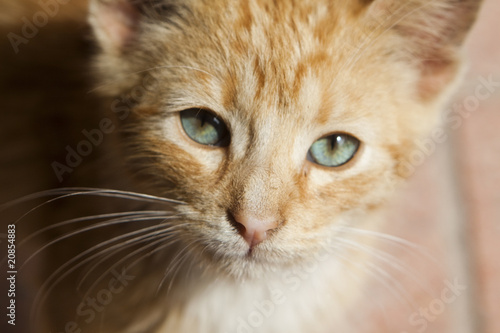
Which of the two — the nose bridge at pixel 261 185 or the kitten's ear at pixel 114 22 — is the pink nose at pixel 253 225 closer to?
the nose bridge at pixel 261 185

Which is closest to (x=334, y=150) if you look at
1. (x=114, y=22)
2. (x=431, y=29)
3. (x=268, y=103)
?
(x=268, y=103)

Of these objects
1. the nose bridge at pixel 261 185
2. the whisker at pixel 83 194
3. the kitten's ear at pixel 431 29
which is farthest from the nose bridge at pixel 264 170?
the kitten's ear at pixel 431 29

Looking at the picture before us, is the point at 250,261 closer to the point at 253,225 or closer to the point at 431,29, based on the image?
the point at 253,225

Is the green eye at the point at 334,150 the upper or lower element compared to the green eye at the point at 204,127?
lower

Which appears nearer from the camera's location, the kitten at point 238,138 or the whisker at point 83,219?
the kitten at point 238,138

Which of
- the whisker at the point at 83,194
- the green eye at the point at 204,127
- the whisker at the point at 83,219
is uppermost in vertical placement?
the green eye at the point at 204,127

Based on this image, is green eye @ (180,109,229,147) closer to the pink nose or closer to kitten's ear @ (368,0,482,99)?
the pink nose

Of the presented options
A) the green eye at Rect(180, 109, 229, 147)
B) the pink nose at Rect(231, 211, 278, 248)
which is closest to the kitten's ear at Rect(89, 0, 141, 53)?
the green eye at Rect(180, 109, 229, 147)
